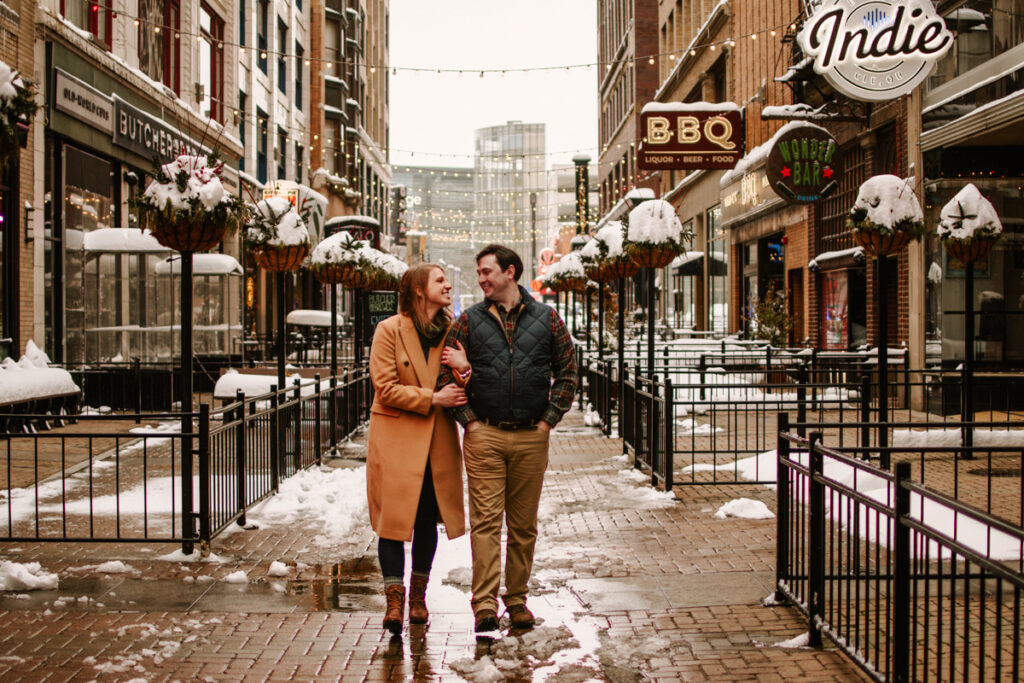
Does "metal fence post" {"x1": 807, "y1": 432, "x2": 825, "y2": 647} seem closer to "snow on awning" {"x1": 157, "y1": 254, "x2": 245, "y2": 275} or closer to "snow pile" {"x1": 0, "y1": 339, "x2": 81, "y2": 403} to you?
"snow pile" {"x1": 0, "y1": 339, "x2": 81, "y2": 403}

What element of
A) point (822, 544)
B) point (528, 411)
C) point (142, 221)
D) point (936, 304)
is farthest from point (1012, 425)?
point (936, 304)

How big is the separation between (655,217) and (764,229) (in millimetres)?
15392

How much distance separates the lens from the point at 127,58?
910 inches

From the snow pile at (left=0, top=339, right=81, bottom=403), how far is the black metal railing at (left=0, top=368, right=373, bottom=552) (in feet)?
2.77

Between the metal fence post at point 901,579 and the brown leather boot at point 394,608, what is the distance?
2.57m

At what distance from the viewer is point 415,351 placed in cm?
578

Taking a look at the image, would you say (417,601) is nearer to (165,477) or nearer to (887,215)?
(165,477)

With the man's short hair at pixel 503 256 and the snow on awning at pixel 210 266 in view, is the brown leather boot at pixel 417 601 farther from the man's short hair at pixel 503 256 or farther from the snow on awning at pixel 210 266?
the snow on awning at pixel 210 266

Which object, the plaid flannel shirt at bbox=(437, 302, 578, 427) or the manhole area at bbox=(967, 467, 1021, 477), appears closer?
the plaid flannel shirt at bbox=(437, 302, 578, 427)

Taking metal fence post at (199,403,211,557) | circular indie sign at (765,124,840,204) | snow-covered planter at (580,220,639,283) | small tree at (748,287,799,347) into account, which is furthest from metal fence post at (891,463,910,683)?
small tree at (748,287,799,347)

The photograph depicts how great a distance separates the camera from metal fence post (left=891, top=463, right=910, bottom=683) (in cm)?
422

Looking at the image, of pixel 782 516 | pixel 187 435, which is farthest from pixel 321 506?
pixel 782 516

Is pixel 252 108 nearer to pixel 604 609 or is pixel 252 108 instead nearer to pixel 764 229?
pixel 764 229

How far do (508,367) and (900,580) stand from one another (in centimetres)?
233
